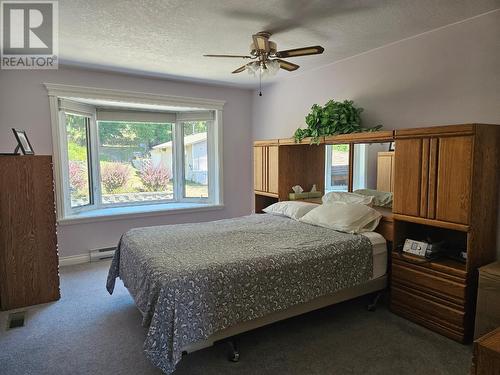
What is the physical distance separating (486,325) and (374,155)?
69.2 inches

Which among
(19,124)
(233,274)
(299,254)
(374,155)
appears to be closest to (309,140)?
(374,155)

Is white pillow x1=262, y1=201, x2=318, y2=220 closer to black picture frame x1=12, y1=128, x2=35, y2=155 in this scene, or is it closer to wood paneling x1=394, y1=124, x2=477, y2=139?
wood paneling x1=394, y1=124, x2=477, y2=139

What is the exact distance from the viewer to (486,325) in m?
2.21

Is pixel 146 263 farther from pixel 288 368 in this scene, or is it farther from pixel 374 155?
pixel 374 155

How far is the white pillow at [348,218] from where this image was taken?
115 inches

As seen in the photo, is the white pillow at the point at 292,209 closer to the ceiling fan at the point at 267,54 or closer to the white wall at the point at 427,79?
the white wall at the point at 427,79

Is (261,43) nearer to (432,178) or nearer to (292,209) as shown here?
(432,178)

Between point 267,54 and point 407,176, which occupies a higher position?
point 267,54

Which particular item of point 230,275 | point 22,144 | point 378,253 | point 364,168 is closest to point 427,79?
point 364,168

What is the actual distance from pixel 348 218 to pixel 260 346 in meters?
1.37

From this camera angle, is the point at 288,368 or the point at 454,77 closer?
the point at 288,368

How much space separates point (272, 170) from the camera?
4.24m

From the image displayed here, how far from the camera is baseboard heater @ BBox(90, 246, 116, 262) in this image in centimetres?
420

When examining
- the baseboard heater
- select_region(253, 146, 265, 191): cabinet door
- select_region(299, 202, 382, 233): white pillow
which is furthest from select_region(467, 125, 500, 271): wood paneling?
the baseboard heater
